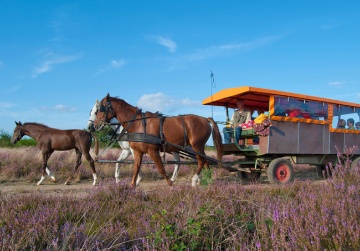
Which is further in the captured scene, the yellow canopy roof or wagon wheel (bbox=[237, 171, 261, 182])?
wagon wheel (bbox=[237, 171, 261, 182])

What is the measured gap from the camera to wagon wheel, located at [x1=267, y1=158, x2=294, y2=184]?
355 inches

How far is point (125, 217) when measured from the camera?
4398mm

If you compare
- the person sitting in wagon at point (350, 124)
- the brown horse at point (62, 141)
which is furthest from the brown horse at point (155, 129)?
the person sitting in wagon at point (350, 124)

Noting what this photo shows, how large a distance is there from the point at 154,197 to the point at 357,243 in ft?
11.5

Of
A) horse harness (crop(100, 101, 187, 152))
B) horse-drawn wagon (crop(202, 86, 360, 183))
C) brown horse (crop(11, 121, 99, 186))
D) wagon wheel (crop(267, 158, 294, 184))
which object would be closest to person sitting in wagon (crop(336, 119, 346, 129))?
horse-drawn wagon (crop(202, 86, 360, 183))

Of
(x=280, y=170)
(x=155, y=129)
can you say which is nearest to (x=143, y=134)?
(x=155, y=129)

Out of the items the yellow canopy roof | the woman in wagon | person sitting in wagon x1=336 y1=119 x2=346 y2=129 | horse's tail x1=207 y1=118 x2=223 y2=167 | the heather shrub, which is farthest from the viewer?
person sitting in wagon x1=336 y1=119 x2=346 y2=129

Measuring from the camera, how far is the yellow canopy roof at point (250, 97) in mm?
8922

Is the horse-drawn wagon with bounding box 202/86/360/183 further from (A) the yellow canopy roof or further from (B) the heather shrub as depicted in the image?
(B) the heather shrub

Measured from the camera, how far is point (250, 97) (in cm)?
1077

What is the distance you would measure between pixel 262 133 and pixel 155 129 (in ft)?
9.57

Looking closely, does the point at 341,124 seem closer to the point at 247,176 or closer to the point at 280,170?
the point at 280,170

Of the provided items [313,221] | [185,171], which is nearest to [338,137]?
[185,171]

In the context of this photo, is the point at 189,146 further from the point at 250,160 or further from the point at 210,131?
the point at 250,160
